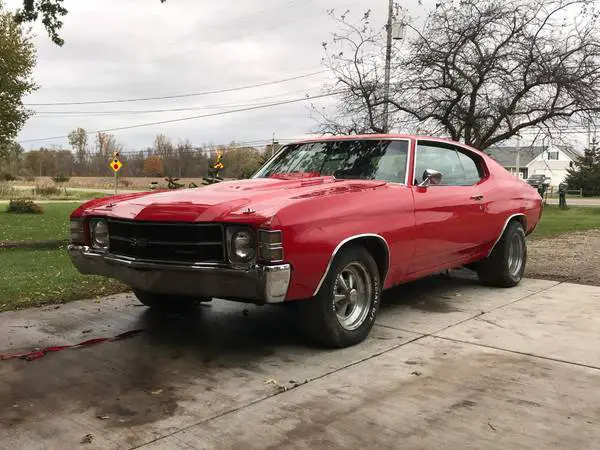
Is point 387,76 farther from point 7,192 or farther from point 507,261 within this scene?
point 7,192

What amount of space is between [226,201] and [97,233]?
123cm

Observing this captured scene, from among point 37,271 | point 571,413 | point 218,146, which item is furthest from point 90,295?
point 218,146

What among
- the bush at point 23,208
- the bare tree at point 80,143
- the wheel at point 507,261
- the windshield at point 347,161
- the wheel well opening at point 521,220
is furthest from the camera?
the bare tree at point 80,143

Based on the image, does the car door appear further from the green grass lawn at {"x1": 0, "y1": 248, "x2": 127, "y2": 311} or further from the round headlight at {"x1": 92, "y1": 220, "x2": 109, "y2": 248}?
the green grass lawn at {"x1": 0, "y1": 248, "x2": 127, "y2": 311}

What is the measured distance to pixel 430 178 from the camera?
5.09m

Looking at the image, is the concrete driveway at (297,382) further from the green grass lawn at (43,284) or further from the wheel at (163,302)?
the green grass lawn at (43,284)

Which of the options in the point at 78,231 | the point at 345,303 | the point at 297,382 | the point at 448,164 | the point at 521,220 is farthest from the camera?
the point at 521,220

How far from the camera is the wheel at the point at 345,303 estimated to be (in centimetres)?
415

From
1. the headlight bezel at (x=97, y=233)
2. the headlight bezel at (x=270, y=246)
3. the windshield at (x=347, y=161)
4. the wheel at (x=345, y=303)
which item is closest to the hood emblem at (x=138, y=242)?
the headlight bezel at (x=97, y=233)

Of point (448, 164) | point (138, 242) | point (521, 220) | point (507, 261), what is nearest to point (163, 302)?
point (138, 242)

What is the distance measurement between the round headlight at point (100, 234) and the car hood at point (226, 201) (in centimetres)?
9

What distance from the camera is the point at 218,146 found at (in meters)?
91.8

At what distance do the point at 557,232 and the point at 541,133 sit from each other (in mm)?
4304

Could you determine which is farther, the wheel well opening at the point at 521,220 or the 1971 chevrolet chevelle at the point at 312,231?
the wheel well opening at the point at 521,220
